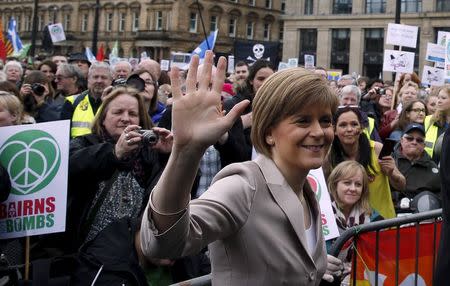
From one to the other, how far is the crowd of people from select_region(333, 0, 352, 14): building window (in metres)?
53.5

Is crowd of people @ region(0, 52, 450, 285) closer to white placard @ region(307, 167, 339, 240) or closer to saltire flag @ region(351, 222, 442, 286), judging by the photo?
saltire flag @ region(351, 222, 442, 286)

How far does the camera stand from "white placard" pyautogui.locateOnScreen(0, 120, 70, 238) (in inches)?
187

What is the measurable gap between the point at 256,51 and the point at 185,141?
54.4 feet

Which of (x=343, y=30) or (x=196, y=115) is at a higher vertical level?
(x=343, y=30)

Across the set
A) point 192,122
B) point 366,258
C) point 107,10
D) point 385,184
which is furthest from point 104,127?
point 107,10

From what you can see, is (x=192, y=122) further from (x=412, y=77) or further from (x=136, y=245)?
(x=412, y=77)

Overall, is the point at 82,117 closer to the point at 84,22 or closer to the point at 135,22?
the point at 135,22

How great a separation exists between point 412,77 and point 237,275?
13.0m

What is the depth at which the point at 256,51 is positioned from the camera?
18750 millimetres

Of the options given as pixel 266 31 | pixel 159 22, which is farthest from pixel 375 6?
pixel 159 22

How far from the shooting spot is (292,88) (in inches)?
109

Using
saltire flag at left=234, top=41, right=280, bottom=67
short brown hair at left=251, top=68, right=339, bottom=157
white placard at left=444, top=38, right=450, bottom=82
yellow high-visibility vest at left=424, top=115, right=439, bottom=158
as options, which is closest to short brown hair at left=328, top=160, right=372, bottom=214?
short brown hair at left=251, top=68, right=339, bottom=157

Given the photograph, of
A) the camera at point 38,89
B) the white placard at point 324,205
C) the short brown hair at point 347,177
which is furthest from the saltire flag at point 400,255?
the camera at point 38,89

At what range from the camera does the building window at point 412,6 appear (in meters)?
57.0
